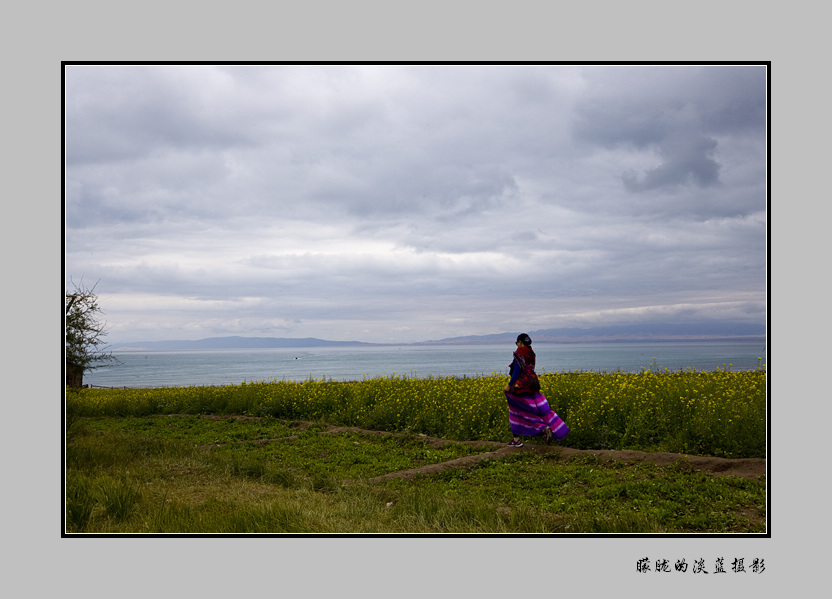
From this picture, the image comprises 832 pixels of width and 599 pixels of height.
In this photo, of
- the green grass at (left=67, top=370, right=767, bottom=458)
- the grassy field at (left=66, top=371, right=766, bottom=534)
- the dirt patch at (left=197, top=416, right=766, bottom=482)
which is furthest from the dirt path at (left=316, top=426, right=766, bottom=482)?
the green grass at (left=67, top=370, right=767, bottom=458)

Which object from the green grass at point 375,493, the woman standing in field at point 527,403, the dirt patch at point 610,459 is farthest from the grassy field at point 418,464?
the woman standing in field at point 527,403

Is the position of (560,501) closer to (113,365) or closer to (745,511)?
(745,511)

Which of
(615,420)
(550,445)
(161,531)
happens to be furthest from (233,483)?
(615,420)

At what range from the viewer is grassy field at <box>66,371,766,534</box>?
5785mm

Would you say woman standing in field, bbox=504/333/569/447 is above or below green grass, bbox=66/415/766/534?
above

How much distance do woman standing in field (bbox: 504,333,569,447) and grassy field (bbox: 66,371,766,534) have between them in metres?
0.46

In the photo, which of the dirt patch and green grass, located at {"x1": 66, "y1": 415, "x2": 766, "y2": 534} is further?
the dirt patch

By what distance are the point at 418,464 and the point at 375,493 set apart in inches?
81.2

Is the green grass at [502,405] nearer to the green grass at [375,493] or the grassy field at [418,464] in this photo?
the grassy field at [418,464]

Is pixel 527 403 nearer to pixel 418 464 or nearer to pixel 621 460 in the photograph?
pixel 621 460

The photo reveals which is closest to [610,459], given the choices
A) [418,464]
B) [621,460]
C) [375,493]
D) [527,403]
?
[621,460]

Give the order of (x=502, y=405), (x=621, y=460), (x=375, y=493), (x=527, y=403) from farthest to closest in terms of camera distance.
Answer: (x=502, y=405)
(x=527, y=403)
(x=621, y=460)
(x=375, y=493)

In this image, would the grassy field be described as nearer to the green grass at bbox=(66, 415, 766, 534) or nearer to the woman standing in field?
the green grass at bbox=(66, 415, 766, 534)

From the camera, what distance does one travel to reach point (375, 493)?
7410mm
